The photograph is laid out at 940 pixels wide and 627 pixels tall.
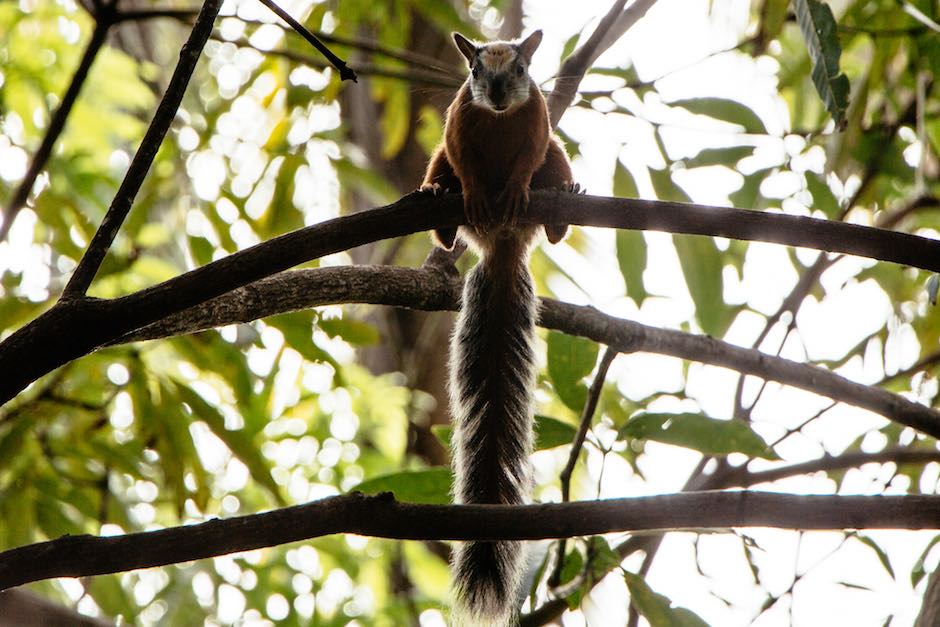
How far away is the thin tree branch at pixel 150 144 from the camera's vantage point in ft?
5.90

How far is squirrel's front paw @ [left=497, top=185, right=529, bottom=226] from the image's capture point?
2.61 metres

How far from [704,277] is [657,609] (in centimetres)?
111

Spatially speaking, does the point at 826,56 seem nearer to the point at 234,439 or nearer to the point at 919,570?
the point at 919,570

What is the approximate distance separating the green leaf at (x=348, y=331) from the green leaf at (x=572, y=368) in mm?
640

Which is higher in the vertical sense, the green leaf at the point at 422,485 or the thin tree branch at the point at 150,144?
the thin tree branch at the point at 150,144

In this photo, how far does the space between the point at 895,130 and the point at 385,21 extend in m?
2.11

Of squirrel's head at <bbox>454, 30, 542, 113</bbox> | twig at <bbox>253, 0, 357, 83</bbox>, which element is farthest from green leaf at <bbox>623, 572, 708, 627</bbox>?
squirrel's head at <bbox>454, 30, 542, 113</bbox>

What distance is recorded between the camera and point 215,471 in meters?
5.05

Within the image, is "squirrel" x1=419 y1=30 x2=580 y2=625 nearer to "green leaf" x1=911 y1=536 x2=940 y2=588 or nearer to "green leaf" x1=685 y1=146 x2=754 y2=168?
"green leaf" x1=685 y1=146 x2=754 y2=168

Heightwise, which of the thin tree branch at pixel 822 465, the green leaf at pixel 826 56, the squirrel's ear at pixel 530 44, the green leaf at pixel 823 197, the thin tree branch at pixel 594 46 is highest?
the squirrel's ear at pixel 530 44

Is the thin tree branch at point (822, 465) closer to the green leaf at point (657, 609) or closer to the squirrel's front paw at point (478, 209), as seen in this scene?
the green leaf at point (657, 609)

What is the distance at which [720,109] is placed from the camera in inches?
119

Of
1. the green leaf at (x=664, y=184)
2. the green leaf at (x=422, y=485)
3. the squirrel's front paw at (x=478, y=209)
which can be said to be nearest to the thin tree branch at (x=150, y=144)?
the squirrel's front paw at (x=478, y=209)

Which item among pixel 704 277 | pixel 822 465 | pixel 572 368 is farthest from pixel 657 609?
pixel 704 277
